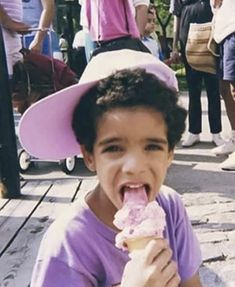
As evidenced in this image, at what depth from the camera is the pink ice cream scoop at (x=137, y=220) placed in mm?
1608

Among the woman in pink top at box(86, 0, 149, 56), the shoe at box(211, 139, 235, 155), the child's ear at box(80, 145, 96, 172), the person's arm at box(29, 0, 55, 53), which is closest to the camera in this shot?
the child's ear at box(80, 145, 96, 172)

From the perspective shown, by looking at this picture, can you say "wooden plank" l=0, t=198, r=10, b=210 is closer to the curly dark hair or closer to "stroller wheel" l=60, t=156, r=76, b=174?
"stroller wheel" l=60, t=156, r=76, b=174

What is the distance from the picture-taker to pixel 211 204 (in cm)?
430

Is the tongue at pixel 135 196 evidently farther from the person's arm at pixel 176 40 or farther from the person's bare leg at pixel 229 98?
the person's arm at pixel 176 40

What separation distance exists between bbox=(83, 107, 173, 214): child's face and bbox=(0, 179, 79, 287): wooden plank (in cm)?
74

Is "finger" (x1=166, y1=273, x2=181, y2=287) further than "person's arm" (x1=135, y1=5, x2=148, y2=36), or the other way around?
"person's arm" (x1=135, y1=5, x2=148, y2=36)

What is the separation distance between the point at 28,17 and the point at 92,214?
173 inches

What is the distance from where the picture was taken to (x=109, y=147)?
1.73 meters

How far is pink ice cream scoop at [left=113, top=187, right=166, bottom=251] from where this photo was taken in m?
1.61

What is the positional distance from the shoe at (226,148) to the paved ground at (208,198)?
0.07 metres

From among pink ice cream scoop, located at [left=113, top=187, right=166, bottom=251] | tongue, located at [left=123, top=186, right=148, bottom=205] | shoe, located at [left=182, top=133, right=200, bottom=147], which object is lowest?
shoe, located at [left=182, top=133, right=200, bottom=147]

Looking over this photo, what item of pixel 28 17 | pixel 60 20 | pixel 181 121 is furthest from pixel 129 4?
pixel 60 20

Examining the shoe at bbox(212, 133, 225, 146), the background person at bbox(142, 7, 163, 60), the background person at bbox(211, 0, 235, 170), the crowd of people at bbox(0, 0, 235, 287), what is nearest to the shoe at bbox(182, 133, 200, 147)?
the shoe at bbox(212, 133, 225, 146)

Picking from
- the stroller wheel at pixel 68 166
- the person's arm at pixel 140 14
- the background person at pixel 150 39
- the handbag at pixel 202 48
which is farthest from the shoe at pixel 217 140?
the stroller wheel at pixel 68 166
